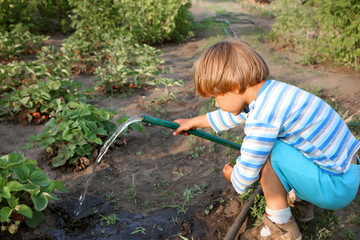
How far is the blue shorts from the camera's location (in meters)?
1.88

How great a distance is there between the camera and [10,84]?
4.30 m

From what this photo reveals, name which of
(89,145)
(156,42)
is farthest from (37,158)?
(156,42)

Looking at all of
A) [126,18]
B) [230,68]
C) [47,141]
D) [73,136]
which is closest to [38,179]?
[47,141]

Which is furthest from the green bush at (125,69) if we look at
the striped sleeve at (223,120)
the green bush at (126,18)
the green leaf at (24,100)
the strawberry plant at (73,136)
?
the striped sleeve at (223,120)

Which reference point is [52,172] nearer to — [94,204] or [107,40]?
[94,204]

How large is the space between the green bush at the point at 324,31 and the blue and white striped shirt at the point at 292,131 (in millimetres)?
3616

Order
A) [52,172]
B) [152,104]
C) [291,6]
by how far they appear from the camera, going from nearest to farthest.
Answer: [52,172]
[152,104]
[291,6]

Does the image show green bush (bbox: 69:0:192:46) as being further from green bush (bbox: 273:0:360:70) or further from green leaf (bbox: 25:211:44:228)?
green leaf (bbox: 25:211:44:228)

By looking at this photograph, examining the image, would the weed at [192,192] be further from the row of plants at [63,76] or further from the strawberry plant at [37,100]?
the strawberry plant at [37,100]

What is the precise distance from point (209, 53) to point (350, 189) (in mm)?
1111

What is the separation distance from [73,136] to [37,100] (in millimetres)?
865

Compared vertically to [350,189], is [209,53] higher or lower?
higher

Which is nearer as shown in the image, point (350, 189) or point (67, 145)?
point (350, 189)

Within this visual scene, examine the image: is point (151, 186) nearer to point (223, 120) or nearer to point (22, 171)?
point (223, 120)
